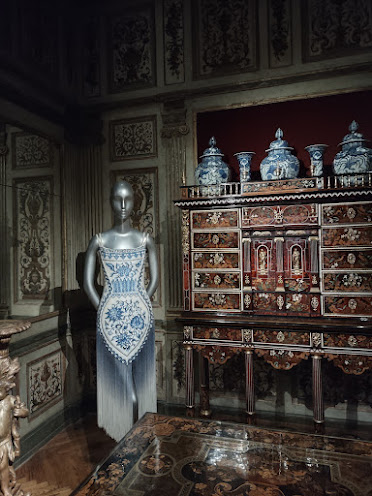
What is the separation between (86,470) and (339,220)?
2586 mm

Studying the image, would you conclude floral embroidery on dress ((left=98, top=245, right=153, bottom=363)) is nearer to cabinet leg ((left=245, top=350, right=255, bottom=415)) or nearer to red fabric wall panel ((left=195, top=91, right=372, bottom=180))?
cabinet leg ((left=245, top=350, right=255, bottom=415))

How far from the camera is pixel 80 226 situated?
153 inches

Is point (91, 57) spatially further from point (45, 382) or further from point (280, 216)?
point (45, 382)

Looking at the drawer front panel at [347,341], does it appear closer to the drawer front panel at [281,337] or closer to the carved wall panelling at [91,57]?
the drawer front panel at [281,337]

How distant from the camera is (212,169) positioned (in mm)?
3223

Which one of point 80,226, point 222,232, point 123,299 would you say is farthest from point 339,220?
point 80,226

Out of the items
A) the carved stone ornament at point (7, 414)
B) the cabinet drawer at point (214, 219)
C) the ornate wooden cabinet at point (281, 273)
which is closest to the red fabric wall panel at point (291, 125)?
the ornate wooden cabinet at point (281, 273)

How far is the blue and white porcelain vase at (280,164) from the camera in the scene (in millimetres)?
3025

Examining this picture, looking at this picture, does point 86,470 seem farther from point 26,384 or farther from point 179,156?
point 179,156

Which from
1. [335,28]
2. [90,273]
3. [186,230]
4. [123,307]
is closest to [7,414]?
[123,307]

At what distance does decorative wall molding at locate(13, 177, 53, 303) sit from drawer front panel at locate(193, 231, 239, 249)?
138 cm

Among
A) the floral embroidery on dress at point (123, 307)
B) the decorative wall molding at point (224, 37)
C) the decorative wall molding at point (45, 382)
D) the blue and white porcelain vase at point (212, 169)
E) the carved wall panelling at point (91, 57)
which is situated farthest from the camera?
the carved wall panelling at point (91, 57)

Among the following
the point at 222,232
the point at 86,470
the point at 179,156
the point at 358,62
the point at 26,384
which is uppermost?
the point at 358,62

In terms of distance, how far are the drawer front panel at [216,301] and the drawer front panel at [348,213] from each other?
924mm
